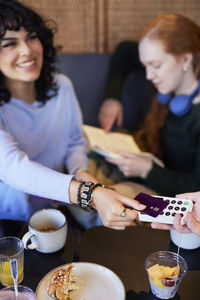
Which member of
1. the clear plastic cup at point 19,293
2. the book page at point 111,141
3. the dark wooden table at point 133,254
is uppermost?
the clear plastic cup at point 19,293

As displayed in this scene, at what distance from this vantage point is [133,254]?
2.84 ft

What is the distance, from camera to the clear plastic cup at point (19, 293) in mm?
708

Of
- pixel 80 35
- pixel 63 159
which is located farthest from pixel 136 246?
pixel 80 35

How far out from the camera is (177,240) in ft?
2.86

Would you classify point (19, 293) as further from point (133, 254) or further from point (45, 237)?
point (133, 254)

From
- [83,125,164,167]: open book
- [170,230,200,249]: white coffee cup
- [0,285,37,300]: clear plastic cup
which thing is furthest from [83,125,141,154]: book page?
[0,285,37,300]: clear plastic cup

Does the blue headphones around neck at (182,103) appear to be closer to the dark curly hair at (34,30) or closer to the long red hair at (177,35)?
the long red hair at (177,35)

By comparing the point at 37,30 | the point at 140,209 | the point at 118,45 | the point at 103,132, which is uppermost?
the point at 37,30

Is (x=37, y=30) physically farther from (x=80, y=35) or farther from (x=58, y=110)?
(x=80, y=35)

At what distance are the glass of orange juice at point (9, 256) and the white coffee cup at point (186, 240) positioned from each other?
1.32 feet

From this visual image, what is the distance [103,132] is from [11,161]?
2.66ft

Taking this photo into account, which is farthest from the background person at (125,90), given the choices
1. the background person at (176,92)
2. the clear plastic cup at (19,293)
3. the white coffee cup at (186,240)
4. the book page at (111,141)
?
the clear plastic cup at (19,293)

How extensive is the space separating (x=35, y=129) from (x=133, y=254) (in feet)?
2.16

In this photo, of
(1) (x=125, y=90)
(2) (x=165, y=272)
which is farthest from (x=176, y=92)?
(2) (x=165, y=272)
